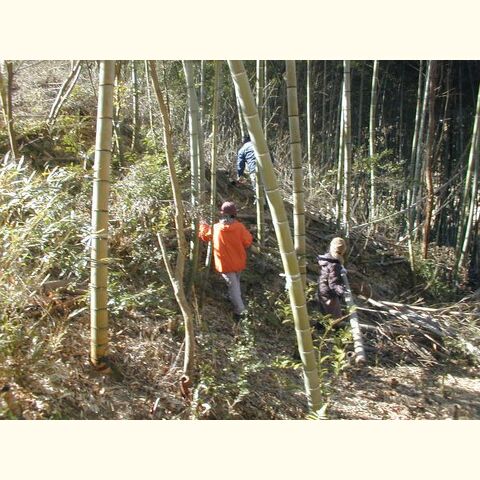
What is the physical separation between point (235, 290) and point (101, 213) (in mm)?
1805

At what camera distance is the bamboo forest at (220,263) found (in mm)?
3145

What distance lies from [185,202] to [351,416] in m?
2.18

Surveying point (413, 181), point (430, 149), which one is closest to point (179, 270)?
point (430, 149)

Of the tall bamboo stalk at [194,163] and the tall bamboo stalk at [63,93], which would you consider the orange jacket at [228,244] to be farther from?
the tall bamboo stalk at [63,93]

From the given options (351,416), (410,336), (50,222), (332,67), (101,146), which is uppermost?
(332,67)

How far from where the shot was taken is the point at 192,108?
→ 448cm

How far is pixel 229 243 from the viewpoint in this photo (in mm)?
4586

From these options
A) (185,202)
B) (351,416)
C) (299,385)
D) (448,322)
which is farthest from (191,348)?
(448,322)

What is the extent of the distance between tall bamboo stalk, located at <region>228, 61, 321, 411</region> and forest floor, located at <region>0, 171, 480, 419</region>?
19.9 inches

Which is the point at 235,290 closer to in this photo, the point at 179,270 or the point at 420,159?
the point at 179,270

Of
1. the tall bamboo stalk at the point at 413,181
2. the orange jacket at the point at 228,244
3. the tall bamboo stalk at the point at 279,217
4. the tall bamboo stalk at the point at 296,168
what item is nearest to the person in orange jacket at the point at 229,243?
the orange jacket at the point at 228,244

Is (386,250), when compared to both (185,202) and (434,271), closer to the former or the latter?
(434,271)

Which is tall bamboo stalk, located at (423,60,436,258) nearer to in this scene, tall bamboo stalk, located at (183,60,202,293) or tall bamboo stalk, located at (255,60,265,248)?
tall bamboo stalk, located at (255,60,265,248)

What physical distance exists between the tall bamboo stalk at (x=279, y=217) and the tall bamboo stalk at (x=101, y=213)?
0.77m
